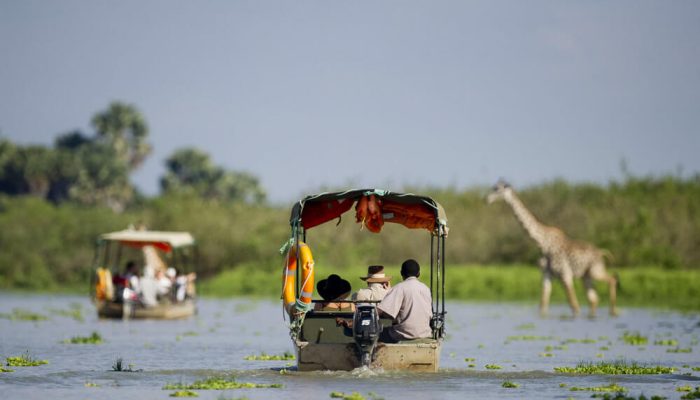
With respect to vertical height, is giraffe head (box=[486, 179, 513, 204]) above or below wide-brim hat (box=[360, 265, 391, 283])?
above

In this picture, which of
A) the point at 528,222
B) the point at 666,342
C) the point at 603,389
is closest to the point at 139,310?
the point at 528,222

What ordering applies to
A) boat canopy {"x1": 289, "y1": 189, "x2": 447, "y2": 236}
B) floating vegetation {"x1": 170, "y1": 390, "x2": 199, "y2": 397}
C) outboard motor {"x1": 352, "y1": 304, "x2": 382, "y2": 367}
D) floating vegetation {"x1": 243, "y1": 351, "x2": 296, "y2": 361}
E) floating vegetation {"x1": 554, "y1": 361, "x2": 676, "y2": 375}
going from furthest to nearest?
floating vegetation {"x1": 243, "y1": 351, "x2": 296, "y2": 361} < floating vegetation {"x1": 554, "y1": 361, "x2": 676, "y2": 375} < boat canopy {"x1": 289, "y1": 189, "x2": 447, "y2": 236} < outboard motor {"x1": 352, "y1": 304, "x2": 382, "y2": 367} < floating vegetation {"x1": 170, "y1": 390, "x2": 199, "y2": 397}

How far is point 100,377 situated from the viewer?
19.7m

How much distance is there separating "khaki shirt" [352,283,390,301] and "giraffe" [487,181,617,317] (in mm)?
19740

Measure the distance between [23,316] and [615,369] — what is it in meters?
20.7

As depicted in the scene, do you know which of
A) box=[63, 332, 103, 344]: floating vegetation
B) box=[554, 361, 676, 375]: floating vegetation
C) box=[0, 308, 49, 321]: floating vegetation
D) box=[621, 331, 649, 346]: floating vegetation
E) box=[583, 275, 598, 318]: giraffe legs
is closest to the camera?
box=[554, 361, 676, 375]: floating vegetation

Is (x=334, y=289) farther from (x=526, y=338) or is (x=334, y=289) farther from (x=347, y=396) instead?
(x=526, y=338)

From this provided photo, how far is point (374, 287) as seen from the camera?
66.3 ft

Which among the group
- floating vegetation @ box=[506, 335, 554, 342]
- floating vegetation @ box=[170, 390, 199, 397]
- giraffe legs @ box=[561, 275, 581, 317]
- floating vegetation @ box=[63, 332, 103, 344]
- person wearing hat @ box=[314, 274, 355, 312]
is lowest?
floating vegetation @ box=[170, 390, 199, 397]

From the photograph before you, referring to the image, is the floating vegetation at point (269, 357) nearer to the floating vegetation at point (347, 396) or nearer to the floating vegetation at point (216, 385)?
the floating vegetation at point (216, 385)

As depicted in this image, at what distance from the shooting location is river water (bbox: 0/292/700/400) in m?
18.1

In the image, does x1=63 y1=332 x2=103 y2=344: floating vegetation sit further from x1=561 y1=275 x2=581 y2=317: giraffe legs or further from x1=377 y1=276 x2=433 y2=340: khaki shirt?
x1=561 y1=275 x2=581 y2=317: giraffe legs

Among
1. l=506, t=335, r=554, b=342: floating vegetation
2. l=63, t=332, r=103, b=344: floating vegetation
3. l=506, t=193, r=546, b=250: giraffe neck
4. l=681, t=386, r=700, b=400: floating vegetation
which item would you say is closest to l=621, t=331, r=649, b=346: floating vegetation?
l=506, t=335, r=554, b=342: floating vegetation

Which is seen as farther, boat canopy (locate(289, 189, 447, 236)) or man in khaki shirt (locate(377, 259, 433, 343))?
boat canopy (locate(289, 189, 447, 236))
